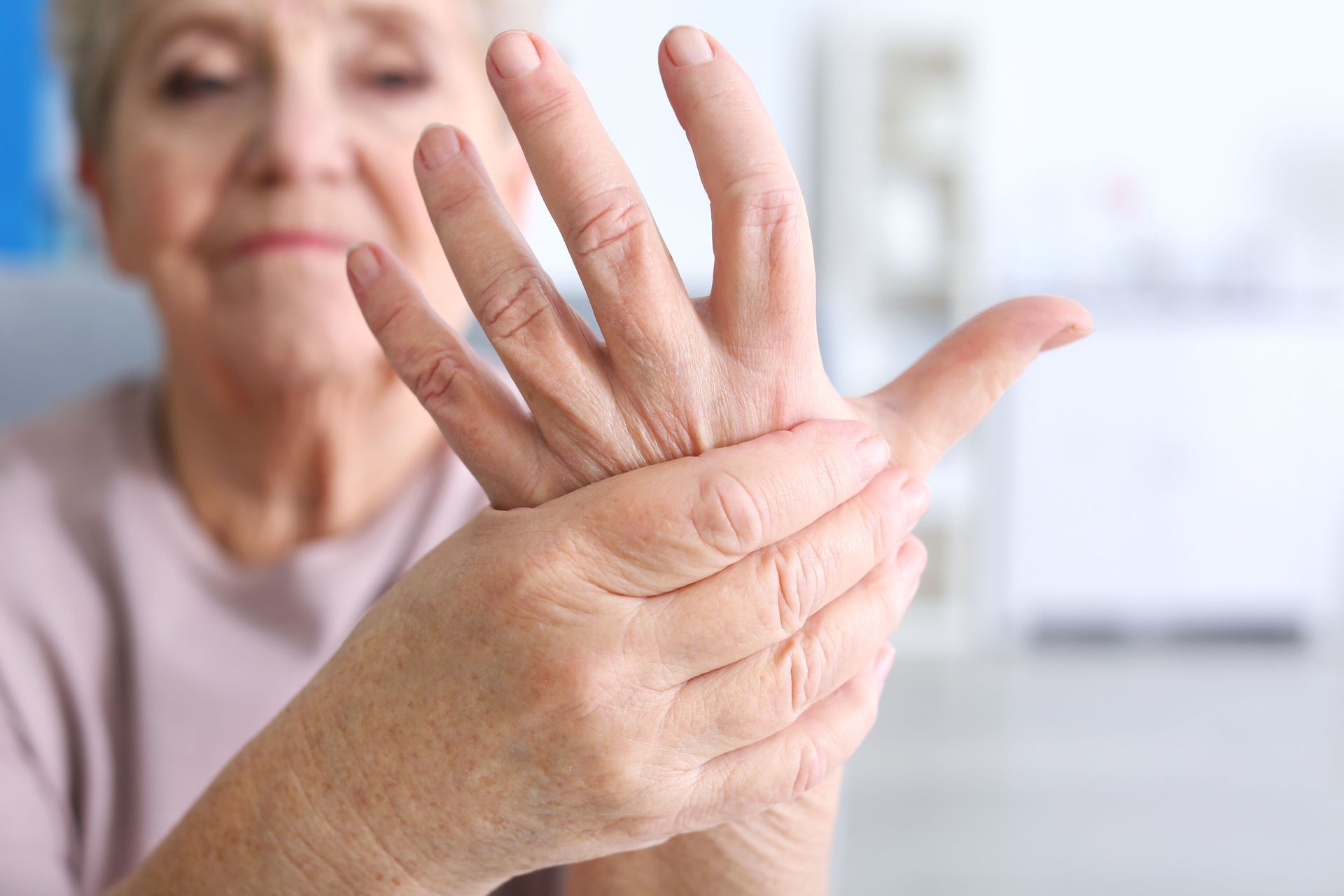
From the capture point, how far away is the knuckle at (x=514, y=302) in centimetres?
52

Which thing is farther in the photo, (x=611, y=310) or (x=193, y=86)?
(x=193, y=86)

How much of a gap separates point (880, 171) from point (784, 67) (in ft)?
2.47

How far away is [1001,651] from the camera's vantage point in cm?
412

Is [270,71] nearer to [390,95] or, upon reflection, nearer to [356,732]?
[390,95]

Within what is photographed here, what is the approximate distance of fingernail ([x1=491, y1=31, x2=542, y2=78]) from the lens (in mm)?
496

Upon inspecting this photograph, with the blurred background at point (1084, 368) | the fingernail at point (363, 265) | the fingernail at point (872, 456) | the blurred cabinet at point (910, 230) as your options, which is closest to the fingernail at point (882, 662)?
the fingernail at point (872, 456)

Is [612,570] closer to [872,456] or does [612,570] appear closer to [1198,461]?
[872,456]

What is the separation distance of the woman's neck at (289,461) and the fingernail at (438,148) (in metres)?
0.46

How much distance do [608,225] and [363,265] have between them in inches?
5.7

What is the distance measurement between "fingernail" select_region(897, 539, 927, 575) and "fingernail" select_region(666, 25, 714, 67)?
26 centimetres

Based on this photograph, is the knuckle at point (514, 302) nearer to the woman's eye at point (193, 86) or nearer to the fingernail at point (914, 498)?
the fingernail at point (914, 498)

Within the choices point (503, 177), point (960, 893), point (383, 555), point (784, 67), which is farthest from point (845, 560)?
point (784, 67)

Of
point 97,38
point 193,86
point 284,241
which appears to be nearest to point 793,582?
point 284,241

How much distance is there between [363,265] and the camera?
0.57 m
